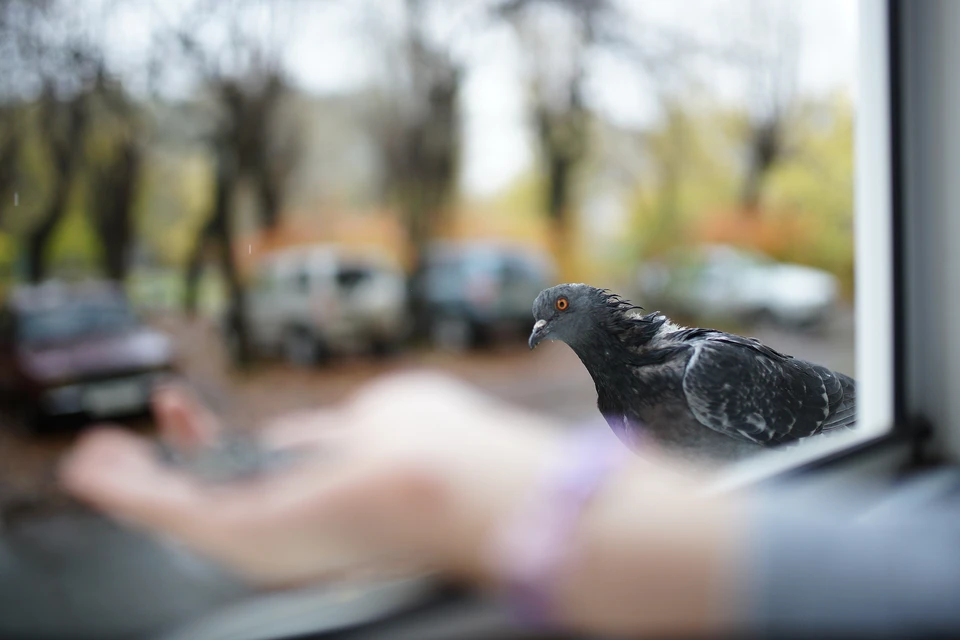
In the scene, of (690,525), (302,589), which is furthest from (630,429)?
(302,589)

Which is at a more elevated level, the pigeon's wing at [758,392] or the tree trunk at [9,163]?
the tree trunk at [9,163]

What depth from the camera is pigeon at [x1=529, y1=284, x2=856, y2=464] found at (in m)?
0.16

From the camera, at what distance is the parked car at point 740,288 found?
22cm

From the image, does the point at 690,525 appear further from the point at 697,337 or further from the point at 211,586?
the point at 211,586

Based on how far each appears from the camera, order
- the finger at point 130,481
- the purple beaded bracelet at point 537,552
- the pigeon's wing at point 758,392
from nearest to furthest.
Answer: the pigeon's wing at point 758,392 → the purple beaded bracelet at point 537,552 → the finger at point 130,481

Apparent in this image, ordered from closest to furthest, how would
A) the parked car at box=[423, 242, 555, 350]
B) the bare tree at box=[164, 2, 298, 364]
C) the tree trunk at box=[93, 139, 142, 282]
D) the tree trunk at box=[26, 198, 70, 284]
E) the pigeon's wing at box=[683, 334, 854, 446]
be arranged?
1. the pigeon's wing at box=[683, 334, 854, 446]
2. the parked car at box=[423, 242, 555, 350]
3. the bare tree at box=[164, 2, 298, 364]
4. the tree trunk at box=[93, 139, 142, 282]
5. the tree trunk at box=[26, 198, 70, 284]

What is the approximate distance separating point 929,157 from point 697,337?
18 cm

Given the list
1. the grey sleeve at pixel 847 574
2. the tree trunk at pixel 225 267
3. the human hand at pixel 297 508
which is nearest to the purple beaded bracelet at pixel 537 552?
the human hand at pixel 297 508

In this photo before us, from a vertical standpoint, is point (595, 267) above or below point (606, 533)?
above

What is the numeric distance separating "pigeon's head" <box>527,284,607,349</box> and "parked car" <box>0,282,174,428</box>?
1.48 meters

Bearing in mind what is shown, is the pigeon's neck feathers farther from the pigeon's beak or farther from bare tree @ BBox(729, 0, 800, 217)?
Result: bare tree @ BBox(729, 0, 800, 217)

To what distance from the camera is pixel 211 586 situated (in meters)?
1.68

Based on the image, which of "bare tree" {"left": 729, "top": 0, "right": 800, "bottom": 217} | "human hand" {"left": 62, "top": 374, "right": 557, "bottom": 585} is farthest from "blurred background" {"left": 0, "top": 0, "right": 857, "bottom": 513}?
"human hand" {"left": 62, "top": 374, "right": 557, "bottom": 585}

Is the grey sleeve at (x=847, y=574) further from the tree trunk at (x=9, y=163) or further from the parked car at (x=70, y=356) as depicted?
the tree trunk at (x=9, y=163)
